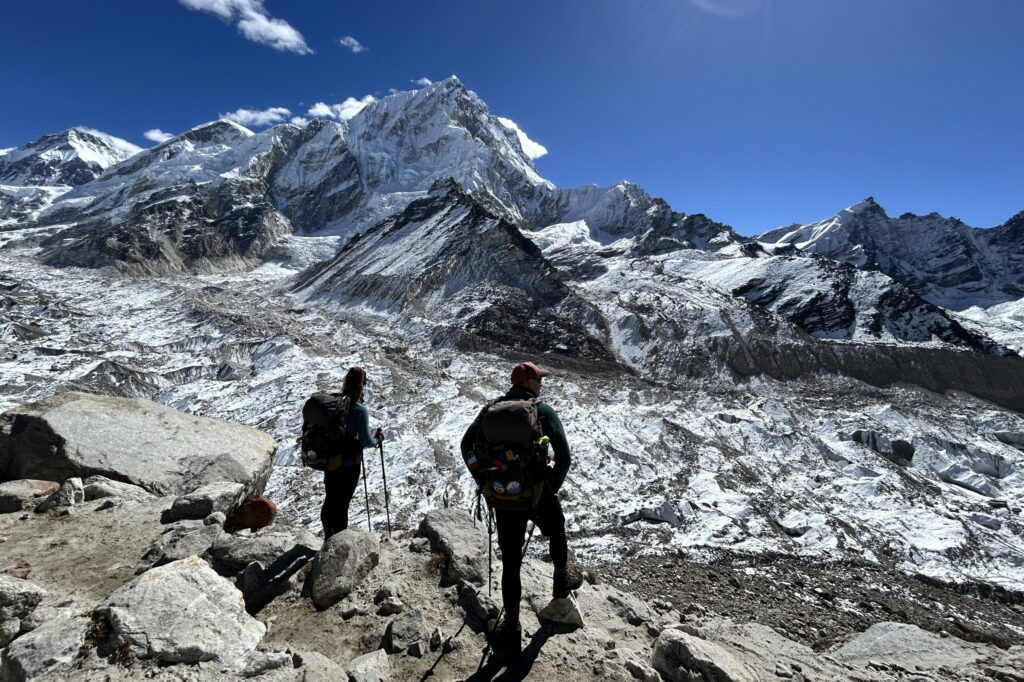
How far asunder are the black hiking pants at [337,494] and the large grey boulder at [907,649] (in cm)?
681

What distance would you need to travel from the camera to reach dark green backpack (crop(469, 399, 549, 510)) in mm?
4359

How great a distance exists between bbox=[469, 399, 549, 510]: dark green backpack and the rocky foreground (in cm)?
169

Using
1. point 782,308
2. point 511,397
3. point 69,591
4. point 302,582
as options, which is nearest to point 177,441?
point 69,591

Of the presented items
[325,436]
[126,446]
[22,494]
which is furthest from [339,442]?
[126,446]

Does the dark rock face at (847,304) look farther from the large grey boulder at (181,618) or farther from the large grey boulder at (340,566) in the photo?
the large grey boulder at (181,618)

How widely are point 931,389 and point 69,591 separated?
6306 cm

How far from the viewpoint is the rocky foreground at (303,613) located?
4.05m

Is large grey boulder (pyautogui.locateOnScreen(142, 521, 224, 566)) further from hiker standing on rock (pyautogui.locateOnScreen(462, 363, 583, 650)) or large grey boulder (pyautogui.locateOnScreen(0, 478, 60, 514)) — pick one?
hiker standing on rock (pyautogui.locateOnScreen(462, 363, 583, 650))

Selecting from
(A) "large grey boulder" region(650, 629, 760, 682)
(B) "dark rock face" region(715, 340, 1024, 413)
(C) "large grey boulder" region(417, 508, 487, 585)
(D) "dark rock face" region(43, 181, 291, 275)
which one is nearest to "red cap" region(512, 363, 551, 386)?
(C) "large grey boulder" region(417, 508, 487, 585)

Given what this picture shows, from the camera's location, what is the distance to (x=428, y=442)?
Answer: 28.4m

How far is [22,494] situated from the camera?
7.95m

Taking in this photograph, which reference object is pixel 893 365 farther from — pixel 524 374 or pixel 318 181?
pixel 318 181

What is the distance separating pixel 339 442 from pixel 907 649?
344 inches

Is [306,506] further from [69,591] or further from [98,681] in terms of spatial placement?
[98,681]
